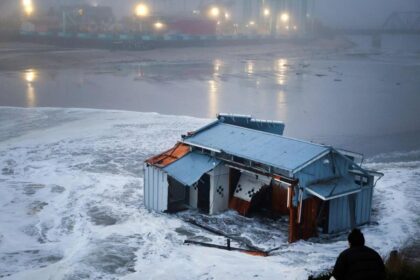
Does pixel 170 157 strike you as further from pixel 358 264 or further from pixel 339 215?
pixel 358 264

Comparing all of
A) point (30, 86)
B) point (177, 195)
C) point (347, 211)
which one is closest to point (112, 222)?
point (177, 195)

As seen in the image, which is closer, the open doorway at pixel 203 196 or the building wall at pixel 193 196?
the open doorway at pixel 203 196

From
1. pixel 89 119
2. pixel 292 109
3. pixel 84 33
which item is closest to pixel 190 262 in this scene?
pixel 89 119

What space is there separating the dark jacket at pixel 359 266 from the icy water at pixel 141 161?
4.20m

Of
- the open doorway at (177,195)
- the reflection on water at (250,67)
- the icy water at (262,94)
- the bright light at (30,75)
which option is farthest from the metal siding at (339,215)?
the reflection on water at (250,67)

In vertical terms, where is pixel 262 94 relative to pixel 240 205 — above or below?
above

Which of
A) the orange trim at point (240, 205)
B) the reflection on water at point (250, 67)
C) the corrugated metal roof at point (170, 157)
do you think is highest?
the reflection on water at point (250, 67)

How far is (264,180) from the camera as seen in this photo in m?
12.8

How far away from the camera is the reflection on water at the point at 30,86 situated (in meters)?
29.8

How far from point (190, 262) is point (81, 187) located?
21.0 ft

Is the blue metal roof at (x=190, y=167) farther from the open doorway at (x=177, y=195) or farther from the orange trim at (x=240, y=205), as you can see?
the orange trim at (x=240, y=205)

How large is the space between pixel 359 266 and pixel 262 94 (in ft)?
102

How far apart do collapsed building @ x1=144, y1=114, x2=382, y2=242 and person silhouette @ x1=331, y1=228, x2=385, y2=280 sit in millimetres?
6388

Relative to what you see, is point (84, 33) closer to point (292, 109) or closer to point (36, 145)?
point (292, 109)
